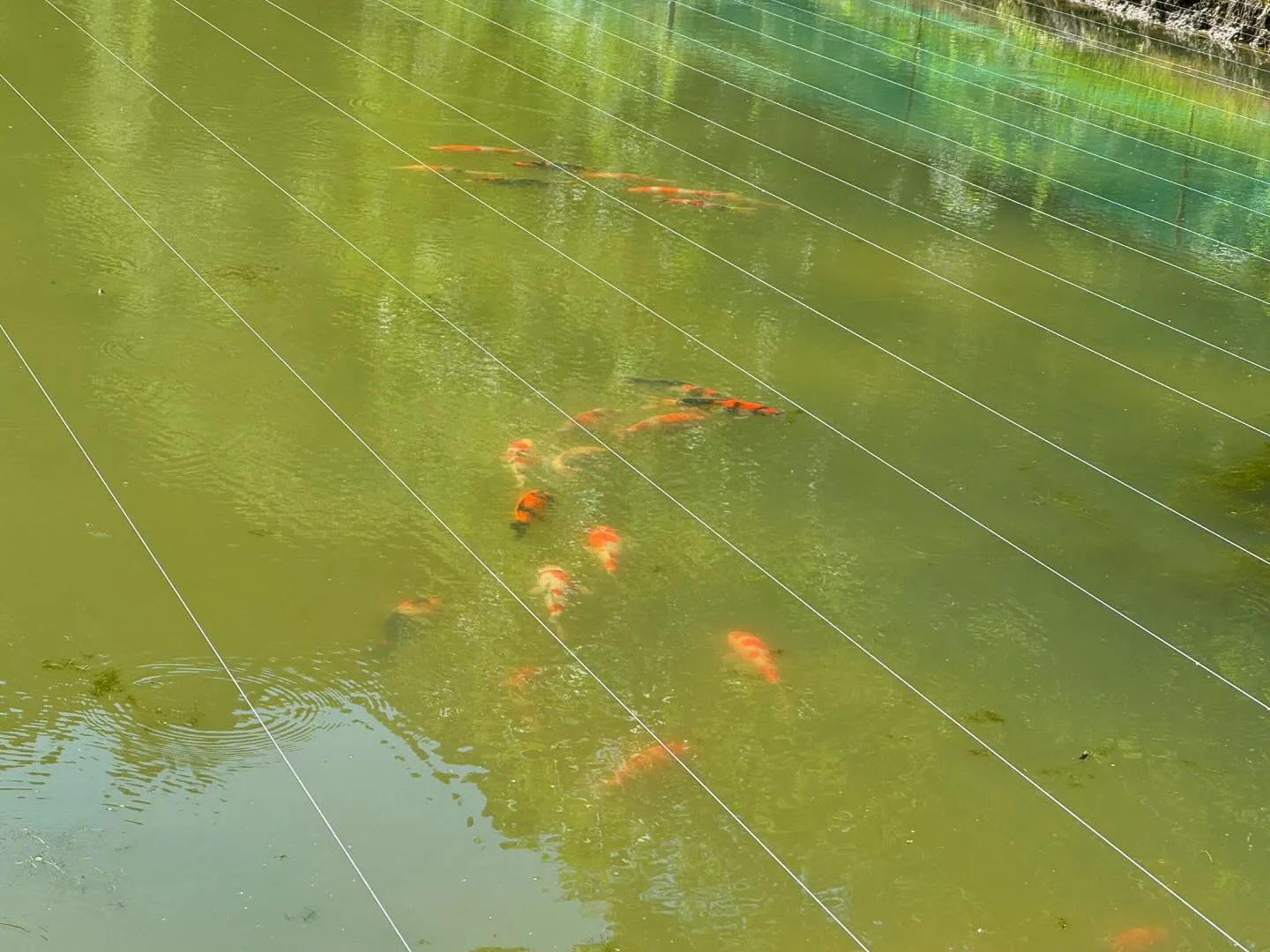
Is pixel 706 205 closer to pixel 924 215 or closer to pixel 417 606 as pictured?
pixel 924 215

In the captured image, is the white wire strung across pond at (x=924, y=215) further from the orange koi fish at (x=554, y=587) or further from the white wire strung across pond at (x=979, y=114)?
the orange koi fish at (x=554, y=587)

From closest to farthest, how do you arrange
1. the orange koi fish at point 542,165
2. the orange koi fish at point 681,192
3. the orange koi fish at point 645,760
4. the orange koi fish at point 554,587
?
1. the orange koi fish at point 645,760
2. the orange koi fish at point 554,587
3. the orange koi fish at point 681,192
4. the orange koi fish at point 542,165

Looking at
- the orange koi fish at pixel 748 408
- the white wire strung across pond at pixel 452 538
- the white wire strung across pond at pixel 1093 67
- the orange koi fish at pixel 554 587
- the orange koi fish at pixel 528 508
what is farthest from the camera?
the white wire strung across pond at pixel 1093 67

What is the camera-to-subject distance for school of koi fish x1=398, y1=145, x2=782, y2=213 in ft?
31.7

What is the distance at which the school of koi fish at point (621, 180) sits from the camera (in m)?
9.66

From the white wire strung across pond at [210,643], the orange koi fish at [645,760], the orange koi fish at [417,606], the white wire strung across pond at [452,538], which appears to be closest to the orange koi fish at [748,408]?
the white wire strung across pond at [452,538]

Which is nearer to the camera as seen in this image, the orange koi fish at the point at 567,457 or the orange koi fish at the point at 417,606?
the orange koi fish at the point at 417,606

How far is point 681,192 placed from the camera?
980 centimetres

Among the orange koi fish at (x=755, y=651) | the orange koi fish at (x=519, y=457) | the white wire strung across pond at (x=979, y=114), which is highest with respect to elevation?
the white wire strung across pond at (x=979, y=114)

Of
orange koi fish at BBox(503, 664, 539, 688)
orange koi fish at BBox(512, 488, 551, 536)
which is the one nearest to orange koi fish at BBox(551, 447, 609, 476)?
orange koi fish at BBox(512, 488, 551, 536)

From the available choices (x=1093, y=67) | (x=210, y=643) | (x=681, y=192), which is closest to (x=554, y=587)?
(x=210, y=643)

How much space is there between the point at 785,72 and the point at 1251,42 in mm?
5077

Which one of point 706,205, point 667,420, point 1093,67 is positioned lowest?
point 667,420

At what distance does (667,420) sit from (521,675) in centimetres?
207
